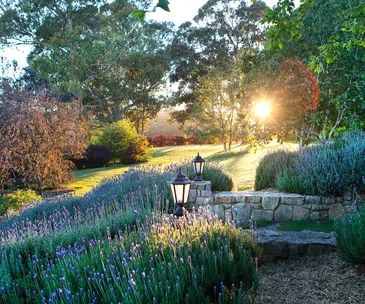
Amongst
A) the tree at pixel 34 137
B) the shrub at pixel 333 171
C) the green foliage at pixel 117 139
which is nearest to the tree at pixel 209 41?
the green foliage at pixel 117 139

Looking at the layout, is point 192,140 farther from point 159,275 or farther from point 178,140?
point 159,275

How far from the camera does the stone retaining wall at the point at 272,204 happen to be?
18.9 feet

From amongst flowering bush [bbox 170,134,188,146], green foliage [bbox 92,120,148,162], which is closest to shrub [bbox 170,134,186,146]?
flowering bush [bbox 170,134,188,146]

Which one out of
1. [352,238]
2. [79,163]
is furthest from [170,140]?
[352,238]

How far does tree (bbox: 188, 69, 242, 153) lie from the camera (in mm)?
20922

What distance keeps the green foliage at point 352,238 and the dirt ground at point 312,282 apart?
8.6 inches

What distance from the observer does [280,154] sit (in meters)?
8.05

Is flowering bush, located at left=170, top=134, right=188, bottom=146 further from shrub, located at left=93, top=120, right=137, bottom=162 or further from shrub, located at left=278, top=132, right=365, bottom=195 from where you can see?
shrub, located at left=278, top=132, right=365, bottom=195

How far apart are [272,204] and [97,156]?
1420 cm

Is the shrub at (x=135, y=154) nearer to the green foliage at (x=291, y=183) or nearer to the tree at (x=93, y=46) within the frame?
the tree at (x=93, y=46)

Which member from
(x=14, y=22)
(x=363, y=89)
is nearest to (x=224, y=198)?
(x=363, y=89)

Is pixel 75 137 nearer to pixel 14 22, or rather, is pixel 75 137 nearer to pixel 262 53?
pixel 262 53

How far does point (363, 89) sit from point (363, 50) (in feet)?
4.23

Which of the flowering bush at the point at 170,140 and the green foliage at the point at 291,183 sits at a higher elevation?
the flowering bush at the point at 170,140
